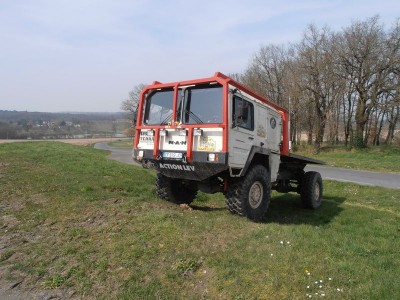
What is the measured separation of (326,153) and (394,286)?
1136 inches

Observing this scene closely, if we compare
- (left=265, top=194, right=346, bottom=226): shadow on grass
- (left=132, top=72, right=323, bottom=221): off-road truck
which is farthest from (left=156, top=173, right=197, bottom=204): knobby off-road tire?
(left=265, top=194, right=346, bottom=226): shadow on grass

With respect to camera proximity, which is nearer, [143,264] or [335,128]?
[143,264]

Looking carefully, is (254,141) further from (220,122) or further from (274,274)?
(274,274)

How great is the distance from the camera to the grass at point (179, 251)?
14.8ft

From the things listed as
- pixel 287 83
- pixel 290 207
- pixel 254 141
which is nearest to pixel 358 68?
pixel 287 83

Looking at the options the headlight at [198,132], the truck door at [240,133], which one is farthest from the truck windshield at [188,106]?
the truck door at [240,133]

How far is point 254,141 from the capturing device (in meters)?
7.76

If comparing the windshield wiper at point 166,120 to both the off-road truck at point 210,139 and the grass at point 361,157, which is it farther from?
the grass at point 361,157

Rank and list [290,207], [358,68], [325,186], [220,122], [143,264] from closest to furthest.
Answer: [143,264]
[220,122]
[290,207]
[325,186]
[358,68]

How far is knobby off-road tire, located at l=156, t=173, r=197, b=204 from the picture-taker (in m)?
8.59

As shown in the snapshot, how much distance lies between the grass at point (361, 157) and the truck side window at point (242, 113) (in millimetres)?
16647

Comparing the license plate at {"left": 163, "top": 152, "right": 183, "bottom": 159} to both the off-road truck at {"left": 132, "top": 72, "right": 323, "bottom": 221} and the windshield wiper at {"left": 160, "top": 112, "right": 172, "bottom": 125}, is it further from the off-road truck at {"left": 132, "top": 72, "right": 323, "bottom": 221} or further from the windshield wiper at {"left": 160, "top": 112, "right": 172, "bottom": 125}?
the windshield wiper at {"left": 160, "top": 112, "right": 172, "bottom": 125}

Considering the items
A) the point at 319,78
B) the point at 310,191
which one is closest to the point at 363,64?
the point at 319,78

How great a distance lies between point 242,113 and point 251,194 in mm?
1678
